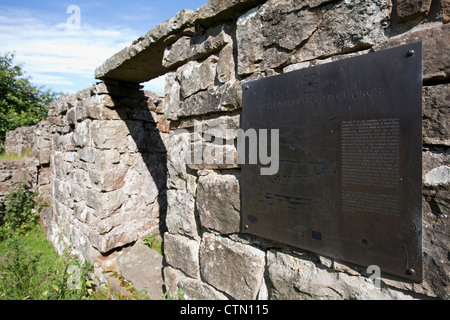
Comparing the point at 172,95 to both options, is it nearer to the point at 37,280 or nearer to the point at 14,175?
the point at 37,280

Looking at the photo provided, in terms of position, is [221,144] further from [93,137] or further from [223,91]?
[93,137]

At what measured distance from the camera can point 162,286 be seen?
2.68 metres

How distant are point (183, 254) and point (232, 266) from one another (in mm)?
491

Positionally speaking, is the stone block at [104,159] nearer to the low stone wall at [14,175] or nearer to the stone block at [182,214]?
the stone block at [182,214]

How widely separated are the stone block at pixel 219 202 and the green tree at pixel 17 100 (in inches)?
537

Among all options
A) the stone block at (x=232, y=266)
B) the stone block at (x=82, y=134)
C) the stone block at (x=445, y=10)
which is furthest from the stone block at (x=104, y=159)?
the stone block at (x=445, y=10)

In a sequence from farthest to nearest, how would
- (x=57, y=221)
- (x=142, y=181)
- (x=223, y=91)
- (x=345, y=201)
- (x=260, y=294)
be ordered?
1. (x=57, y=221)
2. (x=142, y=181)
3. (x=223, y=91)
4. (x=260, y=294)
5. (x=345, y=201)

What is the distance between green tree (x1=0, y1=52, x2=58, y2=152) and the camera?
11961mm

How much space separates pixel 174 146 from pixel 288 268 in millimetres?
1202

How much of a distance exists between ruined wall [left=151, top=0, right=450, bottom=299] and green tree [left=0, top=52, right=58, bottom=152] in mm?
13344

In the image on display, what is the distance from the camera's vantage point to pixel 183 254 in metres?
1.95

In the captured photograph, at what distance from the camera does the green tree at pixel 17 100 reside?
39.2 ft

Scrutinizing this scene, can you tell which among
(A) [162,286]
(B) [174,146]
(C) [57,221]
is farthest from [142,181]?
(C) [57,221]

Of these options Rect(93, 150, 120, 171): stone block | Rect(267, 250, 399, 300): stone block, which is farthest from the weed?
Rect(267, 250, 399, 300): stone block
